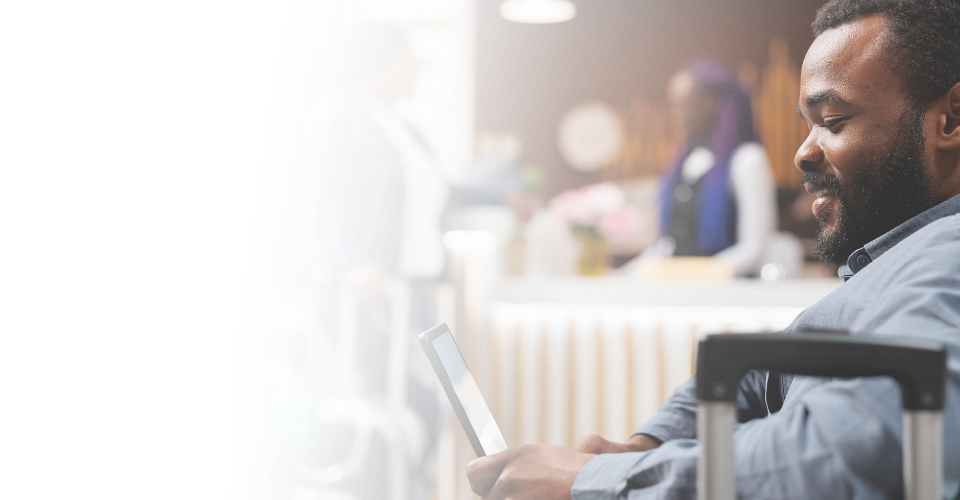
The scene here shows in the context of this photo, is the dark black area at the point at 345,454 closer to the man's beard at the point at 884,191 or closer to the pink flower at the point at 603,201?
the man's beard at the point at 884,191

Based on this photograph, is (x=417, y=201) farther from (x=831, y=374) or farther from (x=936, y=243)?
(x=831, y=374)

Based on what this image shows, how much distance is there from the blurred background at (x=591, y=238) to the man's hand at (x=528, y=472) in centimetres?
25

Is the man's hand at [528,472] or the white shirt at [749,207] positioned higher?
the white shirt at [749,207]

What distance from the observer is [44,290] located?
47 centimetres

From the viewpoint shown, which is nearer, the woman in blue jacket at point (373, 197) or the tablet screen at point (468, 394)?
the tablet screen at point (468, 394)

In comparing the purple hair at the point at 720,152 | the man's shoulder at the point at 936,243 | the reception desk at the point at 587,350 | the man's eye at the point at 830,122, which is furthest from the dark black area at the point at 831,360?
the purple hair at the point at 720,152

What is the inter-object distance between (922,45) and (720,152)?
63.6 inches

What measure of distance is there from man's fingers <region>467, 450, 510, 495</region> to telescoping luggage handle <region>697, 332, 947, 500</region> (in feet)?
0.75

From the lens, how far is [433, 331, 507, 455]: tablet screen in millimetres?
670

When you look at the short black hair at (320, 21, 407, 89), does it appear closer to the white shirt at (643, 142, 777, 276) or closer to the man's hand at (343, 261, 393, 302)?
the man's hand at (343, 261, 393, 302)

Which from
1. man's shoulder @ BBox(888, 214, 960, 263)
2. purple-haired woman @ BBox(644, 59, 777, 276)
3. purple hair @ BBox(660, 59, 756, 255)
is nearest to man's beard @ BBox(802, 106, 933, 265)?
man's shoulder @ BBox(888, 214, 960, 263)

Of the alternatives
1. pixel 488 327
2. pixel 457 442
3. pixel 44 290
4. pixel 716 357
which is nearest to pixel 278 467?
pixel 44 290

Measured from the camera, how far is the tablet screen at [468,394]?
67 centimetres

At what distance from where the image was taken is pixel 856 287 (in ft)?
2.16
